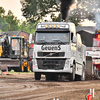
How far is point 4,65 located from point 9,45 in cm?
236

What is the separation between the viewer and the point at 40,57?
20.6 metres

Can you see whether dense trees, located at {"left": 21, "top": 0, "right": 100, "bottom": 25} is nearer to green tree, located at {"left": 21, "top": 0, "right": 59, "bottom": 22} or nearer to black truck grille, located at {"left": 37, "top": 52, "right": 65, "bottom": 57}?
green tree, located at {"left": 21, "top": 0, "right": 59, "bottom": 22}

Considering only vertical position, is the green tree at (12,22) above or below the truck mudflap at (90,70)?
above

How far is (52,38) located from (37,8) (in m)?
36.5

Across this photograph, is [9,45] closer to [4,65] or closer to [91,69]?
[4,65]

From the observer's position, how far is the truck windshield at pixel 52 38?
66.8 feet

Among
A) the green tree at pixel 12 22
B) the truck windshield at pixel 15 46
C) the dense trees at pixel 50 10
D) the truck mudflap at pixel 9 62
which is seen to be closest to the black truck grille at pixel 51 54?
the truck mudflap at pixel 9 62

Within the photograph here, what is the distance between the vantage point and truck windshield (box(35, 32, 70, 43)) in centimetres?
2038

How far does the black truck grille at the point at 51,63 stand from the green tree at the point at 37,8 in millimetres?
35334

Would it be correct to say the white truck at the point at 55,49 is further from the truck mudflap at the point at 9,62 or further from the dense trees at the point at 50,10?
the dense trees at the point at 50,10

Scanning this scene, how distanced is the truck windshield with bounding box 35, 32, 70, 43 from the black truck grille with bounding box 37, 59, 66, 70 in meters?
1.12

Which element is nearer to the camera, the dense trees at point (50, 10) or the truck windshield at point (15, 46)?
the truck windshield at point (15, 46)

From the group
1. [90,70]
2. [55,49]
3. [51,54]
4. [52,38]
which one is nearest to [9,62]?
[90,70]

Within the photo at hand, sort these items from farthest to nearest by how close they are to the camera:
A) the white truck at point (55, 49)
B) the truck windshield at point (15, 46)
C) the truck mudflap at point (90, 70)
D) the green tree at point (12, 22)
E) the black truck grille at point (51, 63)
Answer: the green tree at point (12, 22)
the truck windshield at point (15, 46)
the truck mudflap at point (90, 70)
the black truck grille at point (51, 63)
the white truck at point (55, 49)
